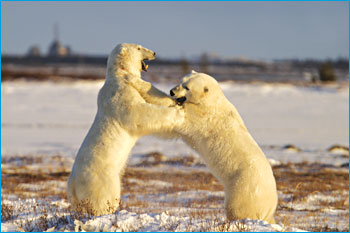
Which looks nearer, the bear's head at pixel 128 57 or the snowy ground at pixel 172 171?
the snowy ground at pixel 172 171

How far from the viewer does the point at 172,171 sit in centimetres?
1188

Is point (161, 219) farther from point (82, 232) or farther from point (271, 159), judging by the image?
point (271, 159)

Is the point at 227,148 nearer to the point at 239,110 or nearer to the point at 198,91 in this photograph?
the point at 198,91

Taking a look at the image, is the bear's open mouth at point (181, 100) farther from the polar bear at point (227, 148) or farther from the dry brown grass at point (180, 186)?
the dry brown grass at point (180, 186)

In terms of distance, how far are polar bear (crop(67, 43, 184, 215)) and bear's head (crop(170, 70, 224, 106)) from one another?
182 millimetres

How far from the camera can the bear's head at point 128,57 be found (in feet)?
19.2

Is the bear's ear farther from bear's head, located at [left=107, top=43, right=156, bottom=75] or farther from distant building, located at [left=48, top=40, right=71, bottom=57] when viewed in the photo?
distant building, located at [left=48, top=40, right=71, bottom=57]

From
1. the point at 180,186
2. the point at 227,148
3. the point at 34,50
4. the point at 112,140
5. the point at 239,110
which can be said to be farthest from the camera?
the point at 34,50

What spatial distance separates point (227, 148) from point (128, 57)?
1.70 m

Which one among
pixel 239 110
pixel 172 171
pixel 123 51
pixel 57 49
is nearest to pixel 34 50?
pixel 57 49

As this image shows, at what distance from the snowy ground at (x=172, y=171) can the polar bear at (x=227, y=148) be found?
1.07 feet

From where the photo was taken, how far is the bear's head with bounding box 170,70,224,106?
5324 mm

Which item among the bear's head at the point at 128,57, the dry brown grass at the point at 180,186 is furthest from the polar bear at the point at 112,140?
the dry brown grass at the point at 180,186

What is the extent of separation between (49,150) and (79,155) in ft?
31.5
